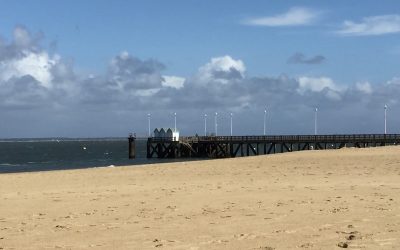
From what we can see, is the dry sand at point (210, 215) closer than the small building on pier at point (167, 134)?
Yes

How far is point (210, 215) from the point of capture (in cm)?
1258

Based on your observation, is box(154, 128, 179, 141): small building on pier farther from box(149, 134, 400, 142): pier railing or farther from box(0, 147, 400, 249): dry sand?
box(0, 147, 400, 249): dry sand

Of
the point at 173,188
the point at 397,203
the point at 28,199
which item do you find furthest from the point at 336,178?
the point at 28,199

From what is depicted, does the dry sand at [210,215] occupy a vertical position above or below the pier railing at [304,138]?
below

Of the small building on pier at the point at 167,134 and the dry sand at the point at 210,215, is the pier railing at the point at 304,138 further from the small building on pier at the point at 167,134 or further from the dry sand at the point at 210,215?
the dry sand at the point at 210,215

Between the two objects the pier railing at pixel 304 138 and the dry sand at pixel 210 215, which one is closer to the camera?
the dry sand at pixel 210 215

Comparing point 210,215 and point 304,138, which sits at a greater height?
point 304,138

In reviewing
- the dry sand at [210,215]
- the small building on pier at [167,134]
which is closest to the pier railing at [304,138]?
the small building on pier at [167,134]

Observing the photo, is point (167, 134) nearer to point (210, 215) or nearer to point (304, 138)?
point (304, 138)

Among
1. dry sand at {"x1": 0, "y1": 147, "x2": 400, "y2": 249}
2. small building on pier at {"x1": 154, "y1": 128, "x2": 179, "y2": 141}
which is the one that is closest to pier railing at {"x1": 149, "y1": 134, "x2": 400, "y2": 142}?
small building on pier at {"x1": 154, "y1": 128, "x2": 179, "y2": 141}

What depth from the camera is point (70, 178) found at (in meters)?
27.0

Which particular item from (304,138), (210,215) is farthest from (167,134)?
(210,215)

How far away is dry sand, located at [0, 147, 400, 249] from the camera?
9391 mm

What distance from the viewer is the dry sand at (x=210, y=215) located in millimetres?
9391
